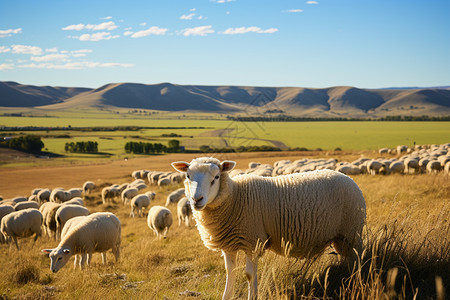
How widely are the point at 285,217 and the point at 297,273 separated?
0.75 m

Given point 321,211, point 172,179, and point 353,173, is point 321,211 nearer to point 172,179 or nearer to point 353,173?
point 353,173

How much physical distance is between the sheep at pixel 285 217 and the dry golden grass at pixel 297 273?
0.74 feet

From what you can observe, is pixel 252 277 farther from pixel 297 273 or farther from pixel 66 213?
pixel 66 213

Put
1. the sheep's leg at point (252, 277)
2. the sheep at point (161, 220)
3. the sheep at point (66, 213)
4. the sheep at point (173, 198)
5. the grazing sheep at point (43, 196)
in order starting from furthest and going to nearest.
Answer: the grazing sheep at point (43, 196) → the sheep at point (173, 198) → the sheep at point (161, 220) → the sheep at point (66, 213) → the sheep's leg at point (252, 277)

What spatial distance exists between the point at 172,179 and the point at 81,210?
17235 millimetres

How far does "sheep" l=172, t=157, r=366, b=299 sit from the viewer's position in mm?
4484

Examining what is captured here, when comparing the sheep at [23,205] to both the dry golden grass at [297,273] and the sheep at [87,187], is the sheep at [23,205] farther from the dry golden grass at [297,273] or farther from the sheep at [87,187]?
the sheep at [87,187]

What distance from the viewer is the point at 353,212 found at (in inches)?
180

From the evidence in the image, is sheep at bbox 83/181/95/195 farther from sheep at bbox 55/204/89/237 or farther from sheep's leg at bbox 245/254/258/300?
sheep's leg at bbox 245/254/258/300

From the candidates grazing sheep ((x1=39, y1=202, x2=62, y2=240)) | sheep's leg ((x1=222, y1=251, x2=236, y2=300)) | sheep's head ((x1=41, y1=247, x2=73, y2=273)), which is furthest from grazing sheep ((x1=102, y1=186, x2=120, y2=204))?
sheep's leg ((x1=222, y1=251, x2=236, y2=300))

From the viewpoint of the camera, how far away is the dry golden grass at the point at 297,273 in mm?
3426

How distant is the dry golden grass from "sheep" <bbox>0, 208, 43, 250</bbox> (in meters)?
1.34

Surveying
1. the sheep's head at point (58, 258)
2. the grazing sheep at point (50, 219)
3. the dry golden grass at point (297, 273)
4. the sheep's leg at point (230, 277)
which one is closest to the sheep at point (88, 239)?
the sheep's head at point (58, 258)

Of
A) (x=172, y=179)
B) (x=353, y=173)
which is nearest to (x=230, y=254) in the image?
(x=353, y=173)
